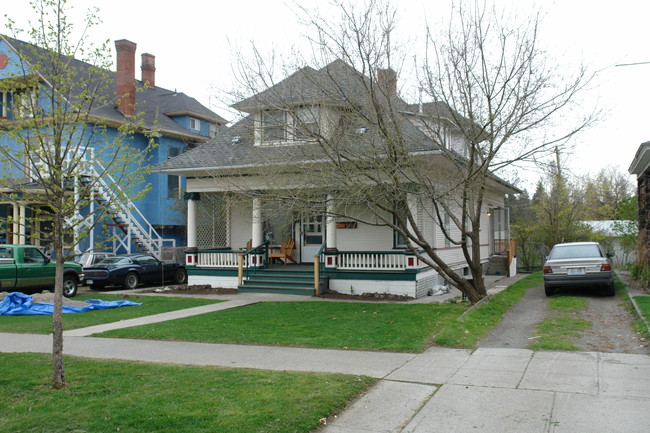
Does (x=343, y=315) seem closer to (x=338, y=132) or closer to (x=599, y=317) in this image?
(x=338, y=132)

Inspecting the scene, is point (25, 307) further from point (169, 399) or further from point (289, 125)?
point (169, 399)

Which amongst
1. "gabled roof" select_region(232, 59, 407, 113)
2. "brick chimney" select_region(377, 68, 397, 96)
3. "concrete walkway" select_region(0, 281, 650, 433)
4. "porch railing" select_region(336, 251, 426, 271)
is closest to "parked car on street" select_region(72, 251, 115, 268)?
"porch railing" select_region(336, 251, 426, 271)

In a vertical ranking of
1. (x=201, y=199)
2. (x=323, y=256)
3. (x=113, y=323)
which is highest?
(x=201, y=199)

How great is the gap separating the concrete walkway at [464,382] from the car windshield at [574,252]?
25.1 feet

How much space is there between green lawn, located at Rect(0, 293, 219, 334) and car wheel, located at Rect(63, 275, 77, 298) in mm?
1544

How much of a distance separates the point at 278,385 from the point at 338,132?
684 centimetres

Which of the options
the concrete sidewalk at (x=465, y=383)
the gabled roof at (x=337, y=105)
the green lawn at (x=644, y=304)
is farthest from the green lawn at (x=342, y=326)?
the gabled roof at (x=337, y=105)

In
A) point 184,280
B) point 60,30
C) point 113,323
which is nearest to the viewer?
point 60,30

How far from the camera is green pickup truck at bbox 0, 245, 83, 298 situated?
648 inches

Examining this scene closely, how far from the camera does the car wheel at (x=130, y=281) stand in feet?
67.4

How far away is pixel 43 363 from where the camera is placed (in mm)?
8180

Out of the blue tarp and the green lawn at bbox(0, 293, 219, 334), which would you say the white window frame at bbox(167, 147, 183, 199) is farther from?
the blue tarp

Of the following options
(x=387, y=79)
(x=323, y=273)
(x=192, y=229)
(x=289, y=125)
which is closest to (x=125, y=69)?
(x=192, y=229)

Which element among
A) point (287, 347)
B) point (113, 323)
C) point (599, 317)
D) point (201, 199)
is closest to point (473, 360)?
point (287, 347)
